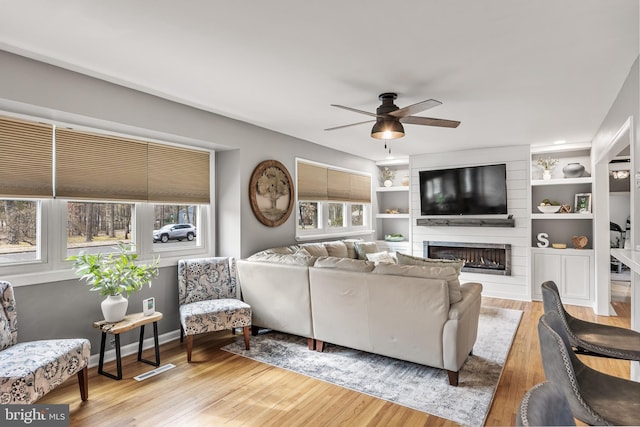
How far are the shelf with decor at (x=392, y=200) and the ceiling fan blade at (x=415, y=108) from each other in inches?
170

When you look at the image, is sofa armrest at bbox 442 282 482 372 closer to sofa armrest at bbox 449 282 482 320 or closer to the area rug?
sofa armrest at bbox 449 282 482 320

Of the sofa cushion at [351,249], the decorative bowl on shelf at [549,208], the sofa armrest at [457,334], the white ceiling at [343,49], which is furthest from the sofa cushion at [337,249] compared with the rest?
the decorative bowl on shelf at [549,208]

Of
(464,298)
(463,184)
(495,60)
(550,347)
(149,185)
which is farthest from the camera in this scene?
(463,184)

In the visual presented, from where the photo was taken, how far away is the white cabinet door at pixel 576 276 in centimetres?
530

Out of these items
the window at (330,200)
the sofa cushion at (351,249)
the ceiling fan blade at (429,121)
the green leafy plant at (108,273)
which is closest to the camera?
the green leafy plant at (108,273)

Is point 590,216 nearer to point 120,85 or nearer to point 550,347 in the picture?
point 550,347

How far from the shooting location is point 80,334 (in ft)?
10.3

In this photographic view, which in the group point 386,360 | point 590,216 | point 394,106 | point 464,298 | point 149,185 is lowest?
point 386,360

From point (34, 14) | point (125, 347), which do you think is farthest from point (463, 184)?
point (34, 14)

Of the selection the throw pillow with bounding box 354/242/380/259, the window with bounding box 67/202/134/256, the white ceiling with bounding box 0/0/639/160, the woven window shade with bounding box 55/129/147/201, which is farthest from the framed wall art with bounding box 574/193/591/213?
the window with bounding box 67/202/134/256

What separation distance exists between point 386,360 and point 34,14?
3.63m

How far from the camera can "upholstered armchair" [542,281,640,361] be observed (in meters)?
1.68

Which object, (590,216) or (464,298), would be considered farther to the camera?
(590,216)

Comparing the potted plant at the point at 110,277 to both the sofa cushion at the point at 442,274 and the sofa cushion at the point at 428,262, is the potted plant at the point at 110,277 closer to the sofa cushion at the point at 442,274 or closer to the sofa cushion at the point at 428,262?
the sofa cushion at the point at 442,274
